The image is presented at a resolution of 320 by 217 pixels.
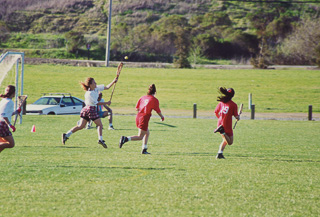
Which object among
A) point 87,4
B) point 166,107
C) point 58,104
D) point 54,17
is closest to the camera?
point 58,104

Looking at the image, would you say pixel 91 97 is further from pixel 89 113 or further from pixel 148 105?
pixel 148 105

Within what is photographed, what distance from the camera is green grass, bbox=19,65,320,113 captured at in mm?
38719

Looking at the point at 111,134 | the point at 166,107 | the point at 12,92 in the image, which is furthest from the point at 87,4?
the point at 12,92

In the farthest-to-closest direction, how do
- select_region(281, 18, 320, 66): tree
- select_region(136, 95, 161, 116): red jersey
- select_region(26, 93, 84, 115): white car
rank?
select_region(281, 18, 320, 66): tree
select_region(26, 93, 84, 115): white car
select_region(136, 95, 161, 116): red jersey

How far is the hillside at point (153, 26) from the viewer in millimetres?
71688

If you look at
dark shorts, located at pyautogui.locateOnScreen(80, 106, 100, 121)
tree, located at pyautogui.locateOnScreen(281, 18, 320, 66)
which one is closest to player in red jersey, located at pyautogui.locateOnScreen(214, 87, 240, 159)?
dark shorts, located at pyautogui.locateOnScreen(80, 106, 100, 121)

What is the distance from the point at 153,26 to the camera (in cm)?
8156

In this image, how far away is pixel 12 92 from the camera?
916 cm

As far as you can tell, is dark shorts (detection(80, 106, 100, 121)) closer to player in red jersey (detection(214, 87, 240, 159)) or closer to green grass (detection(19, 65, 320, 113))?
player in red jersey (detection(214, 87, 240, 159))

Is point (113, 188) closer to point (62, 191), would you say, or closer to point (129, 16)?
point (62, 191)

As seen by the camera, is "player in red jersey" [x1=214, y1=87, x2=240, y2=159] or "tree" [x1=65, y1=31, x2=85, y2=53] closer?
"player in red jersey" [x1=214, y1=87, x2=240, y2=159]

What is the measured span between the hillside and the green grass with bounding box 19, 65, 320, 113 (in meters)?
9.91

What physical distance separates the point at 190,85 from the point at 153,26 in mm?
38811

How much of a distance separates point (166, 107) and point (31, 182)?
97.2 ft
